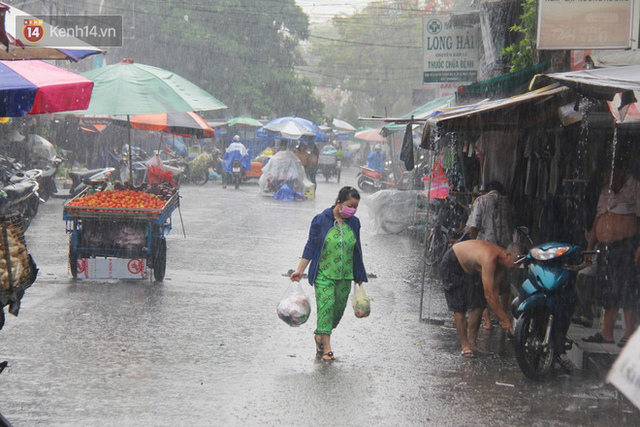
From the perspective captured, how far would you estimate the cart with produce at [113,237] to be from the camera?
9922 mm

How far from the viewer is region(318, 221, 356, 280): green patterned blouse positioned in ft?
23.6

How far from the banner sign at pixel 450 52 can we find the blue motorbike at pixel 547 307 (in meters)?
9.22

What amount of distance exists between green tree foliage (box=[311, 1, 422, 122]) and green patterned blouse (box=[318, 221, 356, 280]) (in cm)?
4885

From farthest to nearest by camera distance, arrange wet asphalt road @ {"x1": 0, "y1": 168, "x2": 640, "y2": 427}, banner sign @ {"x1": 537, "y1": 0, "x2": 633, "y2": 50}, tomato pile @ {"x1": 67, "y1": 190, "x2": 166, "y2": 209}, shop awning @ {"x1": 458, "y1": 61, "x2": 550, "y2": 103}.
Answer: tomato pile @ {"x1": 67, "y1": 190, "x2": 166, "y2": 209} → shop awning @ {"x1": 458, "y1": 61, "x2": 550, "y2": 103} → banner sign @ {"x1": 537, "y1": 0, "x2": 633, "y2": 50} → wet asphalt road @ {"x1": 0, "y1": 168, "x2": 640, "y2": 427}

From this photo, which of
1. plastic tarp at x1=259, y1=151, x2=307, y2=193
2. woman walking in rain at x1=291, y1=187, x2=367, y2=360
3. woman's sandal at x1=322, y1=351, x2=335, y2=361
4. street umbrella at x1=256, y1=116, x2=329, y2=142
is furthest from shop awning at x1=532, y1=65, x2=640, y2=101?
street umbrella at x1=256, y1=116, x2=329, y2=142

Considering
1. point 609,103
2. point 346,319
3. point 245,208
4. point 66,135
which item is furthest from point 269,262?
point 66,135

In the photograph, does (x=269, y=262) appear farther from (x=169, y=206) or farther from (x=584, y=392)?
(x=584, y=392)

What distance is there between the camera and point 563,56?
937 cm

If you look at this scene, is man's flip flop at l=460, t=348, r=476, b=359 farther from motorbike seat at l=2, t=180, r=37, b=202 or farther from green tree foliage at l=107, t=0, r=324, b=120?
green tree foliage at l=107, t=0, r=324, b=120

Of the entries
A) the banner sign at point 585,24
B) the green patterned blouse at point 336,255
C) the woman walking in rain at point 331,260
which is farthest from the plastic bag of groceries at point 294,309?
the banner sign at point 585,24

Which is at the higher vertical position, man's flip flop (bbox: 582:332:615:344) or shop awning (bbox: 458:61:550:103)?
shop awning (bbox: 458:61:550:103)

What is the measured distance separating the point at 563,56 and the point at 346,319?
13.1ft

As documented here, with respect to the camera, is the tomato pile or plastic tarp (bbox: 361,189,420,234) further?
plastic tarp (bbox: 361,189,420,234)

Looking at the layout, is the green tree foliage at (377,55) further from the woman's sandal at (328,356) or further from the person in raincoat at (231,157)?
the woman's sandal at (328,356)
